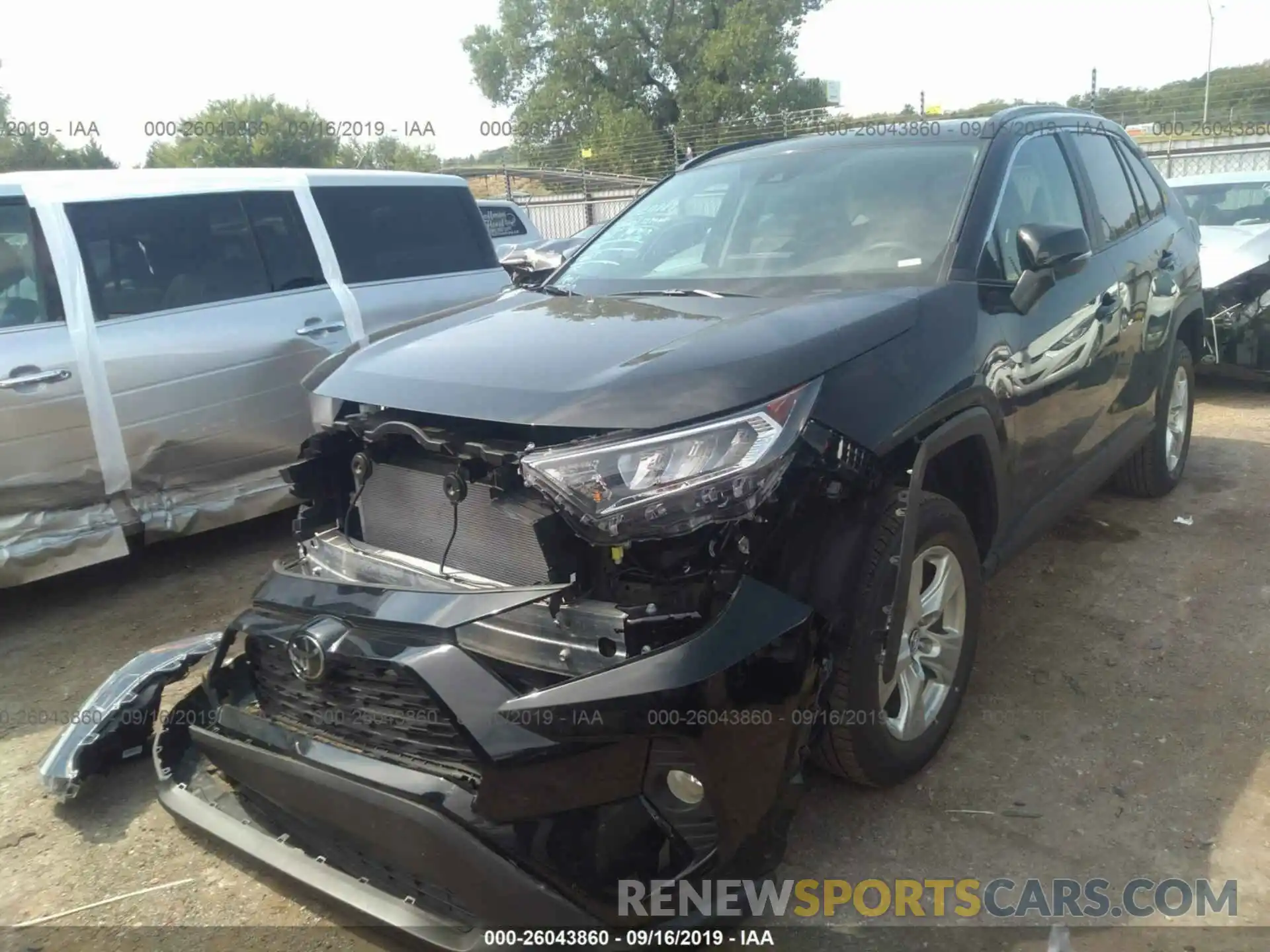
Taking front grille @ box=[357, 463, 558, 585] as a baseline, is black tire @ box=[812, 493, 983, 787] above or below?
below

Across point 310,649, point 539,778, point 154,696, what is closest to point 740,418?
point 539,778

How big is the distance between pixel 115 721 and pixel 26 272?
2.46 metres

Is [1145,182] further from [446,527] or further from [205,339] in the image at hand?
[205,339]

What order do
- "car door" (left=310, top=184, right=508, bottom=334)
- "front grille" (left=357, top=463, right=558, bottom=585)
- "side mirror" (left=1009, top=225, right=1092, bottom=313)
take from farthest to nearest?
"car door" (left=310, top=184, right=508, bottom=334), "side mirror" (left=1009, top=225, right=1092, bottom=313), "front grille" (left=357, top=463, right=558, bottom=585)

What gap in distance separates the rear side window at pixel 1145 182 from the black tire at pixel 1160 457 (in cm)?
68

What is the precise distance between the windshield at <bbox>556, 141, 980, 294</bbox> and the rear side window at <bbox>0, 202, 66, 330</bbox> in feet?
7.87

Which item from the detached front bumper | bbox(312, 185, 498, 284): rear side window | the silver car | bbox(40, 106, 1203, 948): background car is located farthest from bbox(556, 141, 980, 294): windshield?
bbox(312, 185, 498, 284): rear side window

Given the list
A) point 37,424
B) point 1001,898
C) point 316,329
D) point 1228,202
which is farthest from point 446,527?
point 1228,202

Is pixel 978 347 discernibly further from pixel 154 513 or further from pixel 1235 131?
pixel 1235 131

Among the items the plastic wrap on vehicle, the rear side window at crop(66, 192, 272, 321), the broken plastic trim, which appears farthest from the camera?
the rear side window at crop(66, 192, 272, 321)

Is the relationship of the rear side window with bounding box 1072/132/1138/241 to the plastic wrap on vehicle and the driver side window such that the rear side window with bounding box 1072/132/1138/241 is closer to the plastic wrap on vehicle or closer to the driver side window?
the driver side window

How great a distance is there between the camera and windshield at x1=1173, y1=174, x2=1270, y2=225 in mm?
8414

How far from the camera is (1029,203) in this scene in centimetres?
354

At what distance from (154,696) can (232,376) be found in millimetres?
2255
